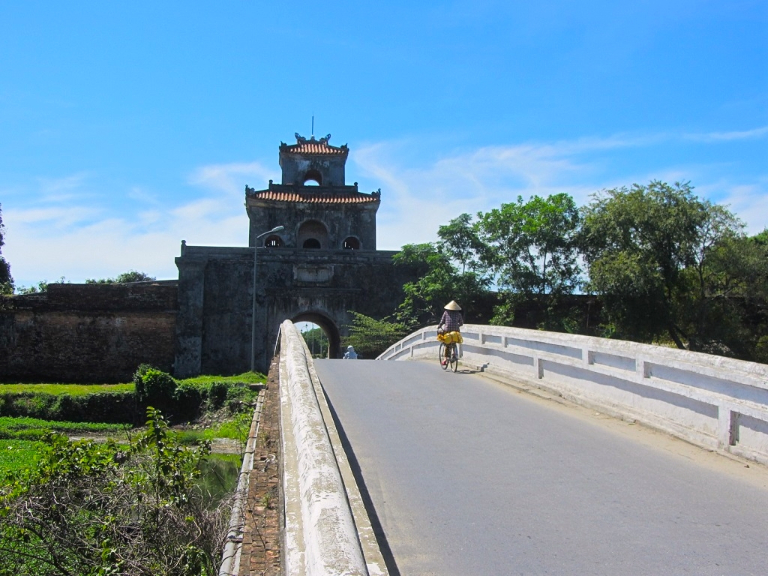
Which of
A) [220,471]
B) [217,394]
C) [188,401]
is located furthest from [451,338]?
[188,401]

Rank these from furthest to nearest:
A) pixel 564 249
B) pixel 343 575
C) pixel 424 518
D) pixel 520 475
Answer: pixel 564 249, pixel 520 475, pixel 424 518, pixel 343 575

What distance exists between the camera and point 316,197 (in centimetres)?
3191

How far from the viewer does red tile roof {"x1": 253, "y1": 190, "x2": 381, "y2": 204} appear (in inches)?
1227

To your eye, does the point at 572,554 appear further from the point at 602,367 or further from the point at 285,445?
the point at 602,367

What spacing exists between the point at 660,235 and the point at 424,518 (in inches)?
800

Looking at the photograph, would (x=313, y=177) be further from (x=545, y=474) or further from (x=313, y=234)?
(x=545, y=474)

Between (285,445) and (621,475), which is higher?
(285,445)

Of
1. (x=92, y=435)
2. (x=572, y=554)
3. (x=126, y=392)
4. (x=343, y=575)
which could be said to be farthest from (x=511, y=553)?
(x=126, y=392)

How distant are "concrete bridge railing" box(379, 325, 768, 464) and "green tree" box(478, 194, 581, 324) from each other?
1428cm

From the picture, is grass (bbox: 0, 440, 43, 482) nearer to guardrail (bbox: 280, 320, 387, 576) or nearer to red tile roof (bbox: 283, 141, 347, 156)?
guardrail (bbox: 280, 320, 387, 576)

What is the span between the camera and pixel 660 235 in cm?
2253

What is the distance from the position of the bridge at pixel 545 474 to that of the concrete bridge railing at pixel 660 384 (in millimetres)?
18

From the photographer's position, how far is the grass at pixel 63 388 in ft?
83.5

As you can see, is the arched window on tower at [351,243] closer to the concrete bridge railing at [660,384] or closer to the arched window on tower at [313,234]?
the arched window on tower at [313,234]
